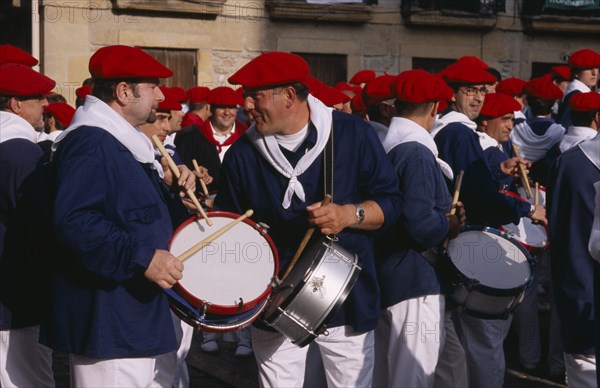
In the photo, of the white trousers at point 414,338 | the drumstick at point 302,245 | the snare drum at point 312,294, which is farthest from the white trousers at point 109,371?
the white trousers at point 414,338

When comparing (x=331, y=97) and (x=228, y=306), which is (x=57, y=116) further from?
(x=228, y=306)

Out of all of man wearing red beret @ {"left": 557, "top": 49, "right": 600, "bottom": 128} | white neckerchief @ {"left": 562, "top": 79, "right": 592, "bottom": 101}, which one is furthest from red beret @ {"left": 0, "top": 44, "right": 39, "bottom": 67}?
man wearing red beret @ {"left": 557, "top": 49, "right": 600, "bottom": 128}

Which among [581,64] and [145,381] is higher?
[581,64]

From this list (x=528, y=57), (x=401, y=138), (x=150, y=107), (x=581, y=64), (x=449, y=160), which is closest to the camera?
(x=150, y=107)

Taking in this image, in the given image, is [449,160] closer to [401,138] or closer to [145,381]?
[401,138]

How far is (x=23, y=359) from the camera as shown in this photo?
223 inches

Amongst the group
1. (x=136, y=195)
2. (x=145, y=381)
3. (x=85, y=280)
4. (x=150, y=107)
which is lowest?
(x=145, y=381)

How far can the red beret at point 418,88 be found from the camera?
6.08 m

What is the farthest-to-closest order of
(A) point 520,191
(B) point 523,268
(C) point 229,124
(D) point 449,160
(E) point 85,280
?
1. (C) point 229,124
2. (A) point 520,191
3. (D) point 449,160
4. (B) point 523,268
5. (E) point 85,280

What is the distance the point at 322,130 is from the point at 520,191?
11.1 ft

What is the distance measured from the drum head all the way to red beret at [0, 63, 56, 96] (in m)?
2.37

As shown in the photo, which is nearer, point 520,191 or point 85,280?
point 85,280

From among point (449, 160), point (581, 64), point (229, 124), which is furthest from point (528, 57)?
point (449, 160)

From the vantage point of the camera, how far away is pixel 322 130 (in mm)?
5254
